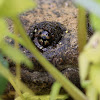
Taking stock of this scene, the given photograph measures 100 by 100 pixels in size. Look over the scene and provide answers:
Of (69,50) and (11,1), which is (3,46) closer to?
(11,1)

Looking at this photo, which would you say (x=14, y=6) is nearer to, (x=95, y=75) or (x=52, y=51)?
(x=95, y=75)

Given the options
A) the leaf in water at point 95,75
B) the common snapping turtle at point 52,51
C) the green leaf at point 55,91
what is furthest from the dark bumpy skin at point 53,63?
the leaf in water at point 95,75

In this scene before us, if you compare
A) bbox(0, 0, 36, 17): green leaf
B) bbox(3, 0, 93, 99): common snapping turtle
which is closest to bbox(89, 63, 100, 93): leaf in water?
bbox(0, 0, 36, 17): green leaf

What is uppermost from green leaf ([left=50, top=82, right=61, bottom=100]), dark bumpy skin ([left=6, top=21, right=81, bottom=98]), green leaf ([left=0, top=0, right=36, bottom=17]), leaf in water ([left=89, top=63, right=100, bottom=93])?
green leaf ([left=0, top=0, right=36, bottom=17])

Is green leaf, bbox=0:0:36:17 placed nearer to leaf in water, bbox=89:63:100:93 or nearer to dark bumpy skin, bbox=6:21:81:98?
leaf in water, bbox=89:63:100:93

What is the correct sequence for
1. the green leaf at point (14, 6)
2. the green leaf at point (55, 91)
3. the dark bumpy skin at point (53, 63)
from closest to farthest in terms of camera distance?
the green leaf at point (14, 6)
the green leaf at point (55, 91)
the dark bumpy skin at point (53, 63)

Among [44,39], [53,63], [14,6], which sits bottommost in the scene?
[53,63]

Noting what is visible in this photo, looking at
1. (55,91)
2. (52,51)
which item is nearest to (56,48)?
(52,51)

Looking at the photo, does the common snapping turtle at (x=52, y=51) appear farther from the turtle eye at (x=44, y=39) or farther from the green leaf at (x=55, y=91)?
the green leaf at (x=55, y=91)
